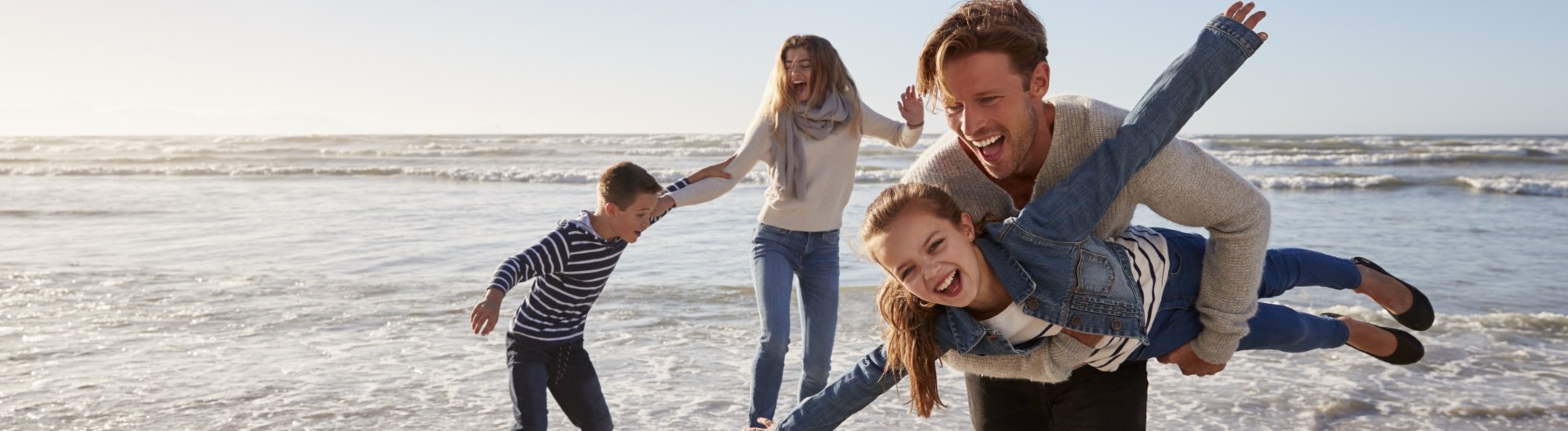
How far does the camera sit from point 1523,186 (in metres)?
18.1

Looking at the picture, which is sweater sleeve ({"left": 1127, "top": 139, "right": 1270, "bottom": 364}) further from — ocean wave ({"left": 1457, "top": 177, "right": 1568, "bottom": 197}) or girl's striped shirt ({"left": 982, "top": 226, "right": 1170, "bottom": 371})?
ocean wave ({"left": 1457, "top": 177, "right": 1568, "bottom": 197})

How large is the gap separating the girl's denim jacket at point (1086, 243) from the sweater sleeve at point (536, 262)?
1.50 metres

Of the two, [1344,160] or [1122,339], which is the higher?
[1122,339]

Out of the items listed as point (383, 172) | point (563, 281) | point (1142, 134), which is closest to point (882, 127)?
point (563, 281)

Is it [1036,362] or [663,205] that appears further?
[663,205]

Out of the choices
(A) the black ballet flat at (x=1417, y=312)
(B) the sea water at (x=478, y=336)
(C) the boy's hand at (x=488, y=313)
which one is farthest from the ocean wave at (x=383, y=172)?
(A) the black ballet flat at (x=1417, y=312)

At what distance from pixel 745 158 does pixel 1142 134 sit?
272 cm

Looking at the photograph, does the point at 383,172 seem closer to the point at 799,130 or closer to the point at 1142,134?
the point at 799,130

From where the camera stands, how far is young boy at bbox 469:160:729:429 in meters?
3.85

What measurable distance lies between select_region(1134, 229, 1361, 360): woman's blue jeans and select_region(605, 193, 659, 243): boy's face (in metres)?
1.94

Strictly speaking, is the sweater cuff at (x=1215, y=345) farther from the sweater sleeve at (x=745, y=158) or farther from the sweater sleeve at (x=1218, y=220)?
the sweater sleeve at (x=745, y=158)

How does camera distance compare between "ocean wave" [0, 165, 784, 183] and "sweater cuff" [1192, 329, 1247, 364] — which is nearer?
"sweater cuff" [1192, 329, 1247, 364]

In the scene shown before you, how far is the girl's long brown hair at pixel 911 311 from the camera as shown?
8.16 feet

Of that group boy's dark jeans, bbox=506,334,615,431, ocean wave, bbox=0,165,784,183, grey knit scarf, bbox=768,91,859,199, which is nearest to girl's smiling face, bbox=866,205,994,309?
boy's dark jeans, bbox=506,334,615,431
